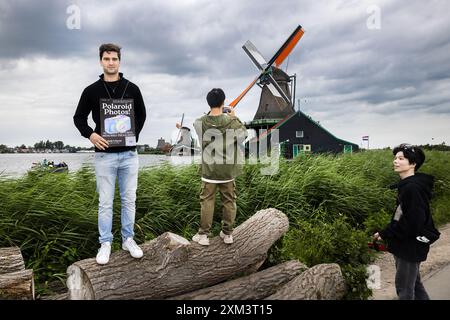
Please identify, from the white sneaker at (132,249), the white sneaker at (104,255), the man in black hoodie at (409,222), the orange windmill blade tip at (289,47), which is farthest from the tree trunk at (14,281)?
the orange windmill blade tip at (289,47)

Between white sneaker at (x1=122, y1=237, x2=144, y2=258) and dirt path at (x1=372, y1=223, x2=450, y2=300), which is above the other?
white sneaker at (x1=122, y1=237, x2=144, y2=258)

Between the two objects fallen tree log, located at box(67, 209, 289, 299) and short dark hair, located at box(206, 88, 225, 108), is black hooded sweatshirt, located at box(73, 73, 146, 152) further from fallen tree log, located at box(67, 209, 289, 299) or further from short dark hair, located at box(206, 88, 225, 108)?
fallen tree log, located at box(67, 209, 289, 299)

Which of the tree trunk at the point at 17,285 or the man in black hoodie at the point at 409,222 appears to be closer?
the man in black hoodie at the point at 409,222

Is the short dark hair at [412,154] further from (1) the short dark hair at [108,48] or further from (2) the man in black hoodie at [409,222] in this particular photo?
(1) the short dark hair at [108,48]

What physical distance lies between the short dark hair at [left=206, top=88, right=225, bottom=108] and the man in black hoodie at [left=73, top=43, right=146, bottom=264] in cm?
74

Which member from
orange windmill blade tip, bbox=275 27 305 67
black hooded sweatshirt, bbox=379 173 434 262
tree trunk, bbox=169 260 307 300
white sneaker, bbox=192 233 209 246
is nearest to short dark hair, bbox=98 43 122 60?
white sneaker, bbox=192 233 209 246

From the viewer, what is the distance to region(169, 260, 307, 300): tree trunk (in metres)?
3.90

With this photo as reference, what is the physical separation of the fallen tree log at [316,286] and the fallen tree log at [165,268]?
2.03ft

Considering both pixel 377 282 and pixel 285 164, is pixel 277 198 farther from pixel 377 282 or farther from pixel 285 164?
pixel 377 282

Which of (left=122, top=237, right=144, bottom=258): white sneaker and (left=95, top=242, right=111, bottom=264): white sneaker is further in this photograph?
(left=122, top=237, right=144, bottom=258): white sneaker

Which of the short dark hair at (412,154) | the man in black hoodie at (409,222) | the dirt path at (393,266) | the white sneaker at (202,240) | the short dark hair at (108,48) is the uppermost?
the short dark hair at (108,48)

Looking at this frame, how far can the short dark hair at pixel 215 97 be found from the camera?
3887 mm
